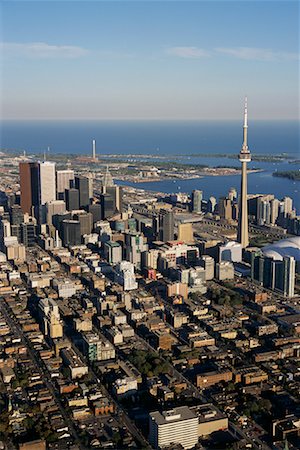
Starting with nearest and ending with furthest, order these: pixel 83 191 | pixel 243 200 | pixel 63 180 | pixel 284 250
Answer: pixel 284 250 → pixel 243 200 → pixel 83 191 → pixel 63 180

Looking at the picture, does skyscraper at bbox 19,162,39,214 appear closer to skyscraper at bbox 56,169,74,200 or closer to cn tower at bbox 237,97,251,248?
skyscraper at bbox 56,169,74,200

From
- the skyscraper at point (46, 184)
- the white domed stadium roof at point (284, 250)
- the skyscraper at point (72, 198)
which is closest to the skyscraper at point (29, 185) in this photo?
the skyscraper at point (46, 184)

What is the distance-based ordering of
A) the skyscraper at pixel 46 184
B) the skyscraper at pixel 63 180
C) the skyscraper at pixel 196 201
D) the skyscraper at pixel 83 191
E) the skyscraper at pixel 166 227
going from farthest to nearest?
the skyscraper at pixel 196 201
the skyscraper at pixel 63 180
the skyscraper at pixel 46 184
the skyscraper at pixel 83 191
the skyscraper at pixel 166 227

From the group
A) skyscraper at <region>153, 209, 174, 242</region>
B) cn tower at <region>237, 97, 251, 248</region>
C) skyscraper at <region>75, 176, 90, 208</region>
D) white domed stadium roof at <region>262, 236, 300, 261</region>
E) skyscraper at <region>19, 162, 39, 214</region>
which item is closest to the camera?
white domed stadium roof at <region>262, 236, 300, 261</region>

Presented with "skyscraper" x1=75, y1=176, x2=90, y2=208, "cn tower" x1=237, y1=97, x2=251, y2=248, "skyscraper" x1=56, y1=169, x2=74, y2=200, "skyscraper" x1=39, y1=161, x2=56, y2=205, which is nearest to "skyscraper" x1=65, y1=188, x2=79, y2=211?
"skyscraper" x1=75, y1=176, x2=90, y2=208

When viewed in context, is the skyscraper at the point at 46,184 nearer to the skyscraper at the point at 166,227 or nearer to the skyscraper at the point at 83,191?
the skyscraper at the point at 83,191

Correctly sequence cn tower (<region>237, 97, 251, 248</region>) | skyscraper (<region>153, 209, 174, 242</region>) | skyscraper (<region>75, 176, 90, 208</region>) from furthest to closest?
skyscraper (<region>75, 176, 90, 208</region>) < skyscraper (<region>153, 209, 174, 242</region>) < cn tower (<region>237, 97, 251, 248</region>)

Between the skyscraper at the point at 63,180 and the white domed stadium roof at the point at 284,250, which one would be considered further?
the skyscraper at the point at 63,180

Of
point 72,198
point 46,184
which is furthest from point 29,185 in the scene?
point 72,198

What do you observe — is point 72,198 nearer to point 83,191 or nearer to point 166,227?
point 83,191

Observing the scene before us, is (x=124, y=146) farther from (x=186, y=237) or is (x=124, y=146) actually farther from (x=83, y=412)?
(x=83, y=412)
